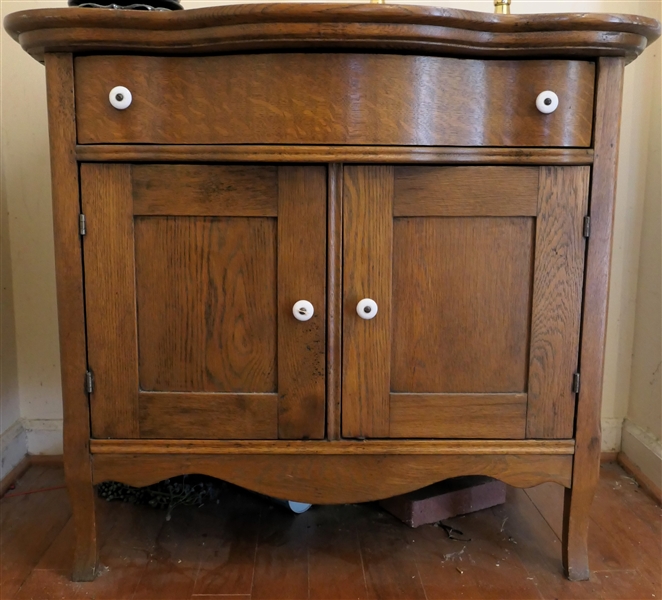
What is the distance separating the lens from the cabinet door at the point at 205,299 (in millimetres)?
994

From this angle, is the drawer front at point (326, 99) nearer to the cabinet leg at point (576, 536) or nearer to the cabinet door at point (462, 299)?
the cabinet door at point (462, 299)

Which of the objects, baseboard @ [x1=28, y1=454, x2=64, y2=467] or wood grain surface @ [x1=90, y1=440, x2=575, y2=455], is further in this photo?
baseboard @ [x1=28, y1=454, x2=64, y2=467]

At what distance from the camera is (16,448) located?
5.00 feet

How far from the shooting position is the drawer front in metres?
0.94

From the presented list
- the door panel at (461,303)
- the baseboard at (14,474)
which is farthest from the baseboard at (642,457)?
the baseboard at (14,474)

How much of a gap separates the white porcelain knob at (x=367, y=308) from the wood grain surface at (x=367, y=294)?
1cm

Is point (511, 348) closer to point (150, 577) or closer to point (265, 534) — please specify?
point (265, 534)

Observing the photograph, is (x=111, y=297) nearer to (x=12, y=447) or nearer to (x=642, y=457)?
(x=12, y=447)

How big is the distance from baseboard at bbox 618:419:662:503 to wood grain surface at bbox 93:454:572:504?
1.69 feet

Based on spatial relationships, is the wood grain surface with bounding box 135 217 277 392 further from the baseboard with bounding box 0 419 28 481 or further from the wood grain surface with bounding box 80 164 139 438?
the baseboard with bounding box 0 419 28 481

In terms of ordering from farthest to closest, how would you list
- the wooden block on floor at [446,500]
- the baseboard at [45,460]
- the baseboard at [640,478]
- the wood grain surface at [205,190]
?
the baseboard at [45,460]
the baseboard at [640,478]
the wooden block on floor at [446,500]
the wood grain surface at [205,190]

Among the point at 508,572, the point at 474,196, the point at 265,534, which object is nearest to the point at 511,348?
the point at 474,196

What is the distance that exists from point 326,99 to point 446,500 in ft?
2.82

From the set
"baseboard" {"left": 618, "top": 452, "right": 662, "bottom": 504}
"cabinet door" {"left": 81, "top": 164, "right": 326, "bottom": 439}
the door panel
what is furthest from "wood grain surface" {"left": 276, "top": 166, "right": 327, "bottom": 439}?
"baseboard" {"left": 618, "top": 452, "right": 662, "bottom": 504}
